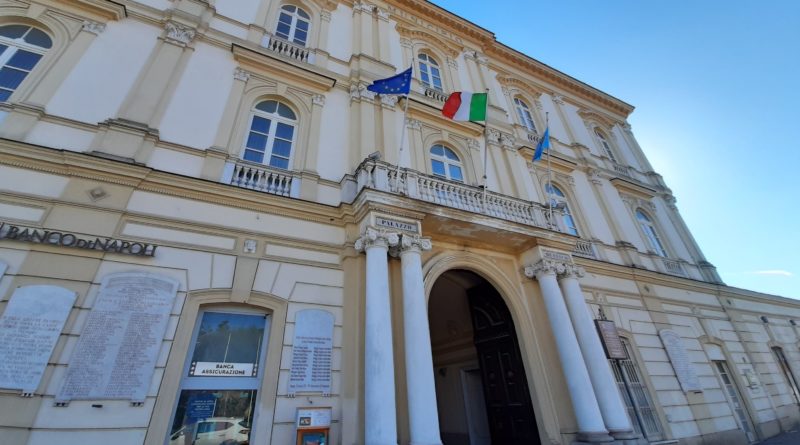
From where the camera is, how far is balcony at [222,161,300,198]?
258 inches

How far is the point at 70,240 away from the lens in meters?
4.80

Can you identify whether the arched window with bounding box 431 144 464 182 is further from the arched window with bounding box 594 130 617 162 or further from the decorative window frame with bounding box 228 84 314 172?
the arched window with bounding box 594 130 617 162

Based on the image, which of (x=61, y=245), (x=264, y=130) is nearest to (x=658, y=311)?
(x=264, y=130)

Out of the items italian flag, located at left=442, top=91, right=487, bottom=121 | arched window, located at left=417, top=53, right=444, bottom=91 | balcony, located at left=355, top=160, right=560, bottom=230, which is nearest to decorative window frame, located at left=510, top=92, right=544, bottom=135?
arched window, located at left=417, top=53, right=444, bottom=91

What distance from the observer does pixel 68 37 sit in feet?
21.7

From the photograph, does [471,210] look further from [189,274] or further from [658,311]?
[658,311]

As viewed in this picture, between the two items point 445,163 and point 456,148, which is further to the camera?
point 456,148

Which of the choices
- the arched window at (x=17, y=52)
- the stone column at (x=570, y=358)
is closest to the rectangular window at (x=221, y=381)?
the arched window at (x=17, y=52)

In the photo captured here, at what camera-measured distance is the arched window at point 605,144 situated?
51.8 feet

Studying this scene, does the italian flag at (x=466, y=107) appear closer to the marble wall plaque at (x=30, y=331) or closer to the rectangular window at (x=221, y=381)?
the rectangular window at (x=221, y=381)

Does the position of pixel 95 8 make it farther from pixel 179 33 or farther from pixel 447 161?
pixel 447 161

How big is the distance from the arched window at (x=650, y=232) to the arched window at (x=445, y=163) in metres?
8.31

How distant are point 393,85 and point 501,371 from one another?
6965mm

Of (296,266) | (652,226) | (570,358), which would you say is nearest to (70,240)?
(296,266)
